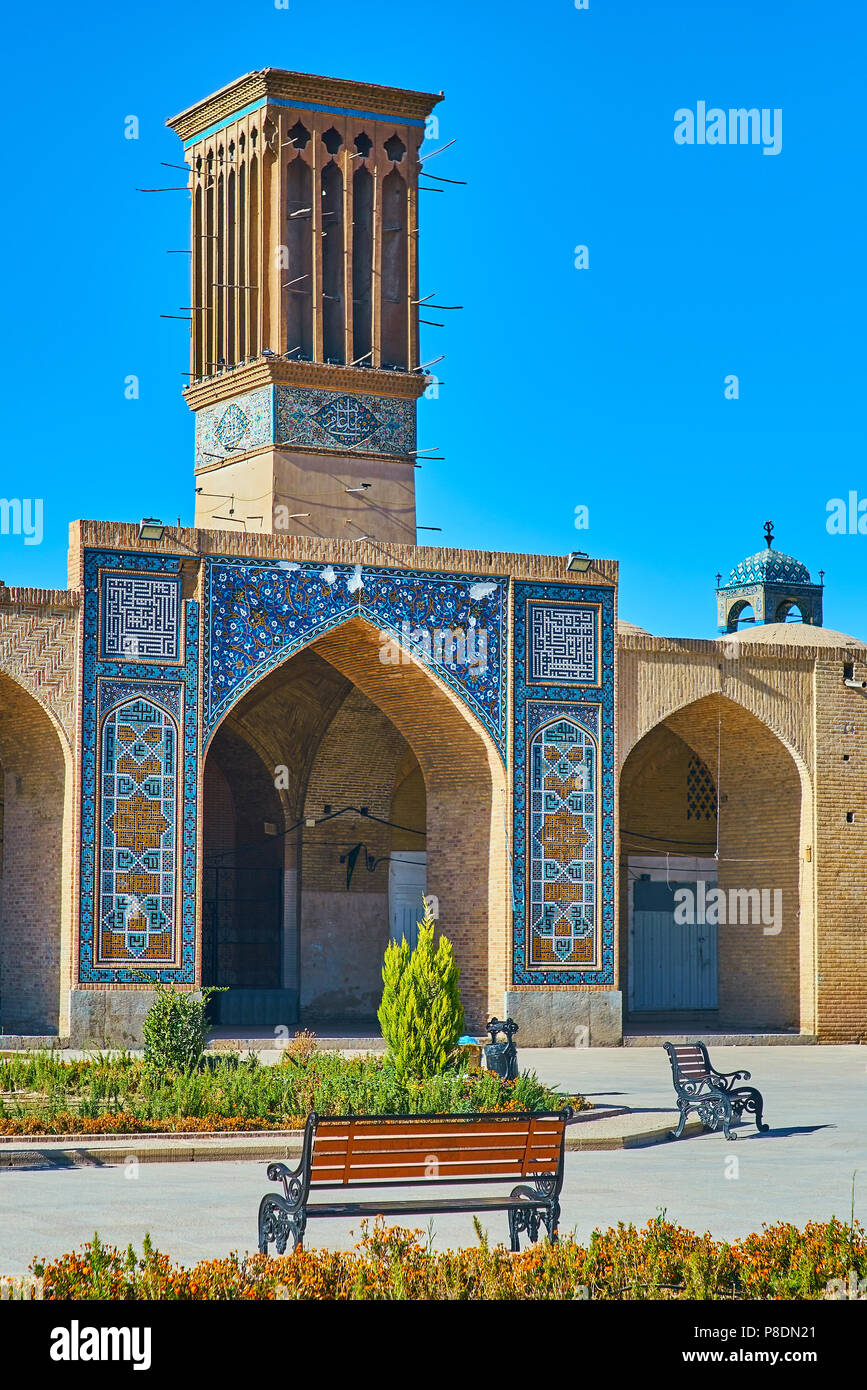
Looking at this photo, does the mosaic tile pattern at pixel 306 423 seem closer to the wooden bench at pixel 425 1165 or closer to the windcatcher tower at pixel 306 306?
the windcatcher tower at pixel 306 306

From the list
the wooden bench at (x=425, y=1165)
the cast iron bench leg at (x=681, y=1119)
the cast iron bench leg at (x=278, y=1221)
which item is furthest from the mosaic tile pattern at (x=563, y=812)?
the cast iron bench leg at (x=278, y=1221)

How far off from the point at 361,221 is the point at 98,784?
772 cm

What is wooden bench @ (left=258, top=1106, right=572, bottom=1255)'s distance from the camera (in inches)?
282

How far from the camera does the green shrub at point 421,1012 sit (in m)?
11.8

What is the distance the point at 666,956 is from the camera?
22625mm

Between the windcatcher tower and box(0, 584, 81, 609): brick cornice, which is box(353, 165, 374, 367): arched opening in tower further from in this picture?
box(0, 584, 81, 609): brick cornice

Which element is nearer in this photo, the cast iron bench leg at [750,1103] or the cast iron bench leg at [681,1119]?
the cast iron bench leg at [681,1119]

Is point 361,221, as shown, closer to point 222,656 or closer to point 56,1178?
point 222,656

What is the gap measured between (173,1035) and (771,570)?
73.6 ft

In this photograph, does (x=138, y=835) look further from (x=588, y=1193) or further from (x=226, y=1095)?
(x=588, y=1193)

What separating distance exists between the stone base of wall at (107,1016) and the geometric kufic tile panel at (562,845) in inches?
157

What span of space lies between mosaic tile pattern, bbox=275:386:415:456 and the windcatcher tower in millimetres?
15
